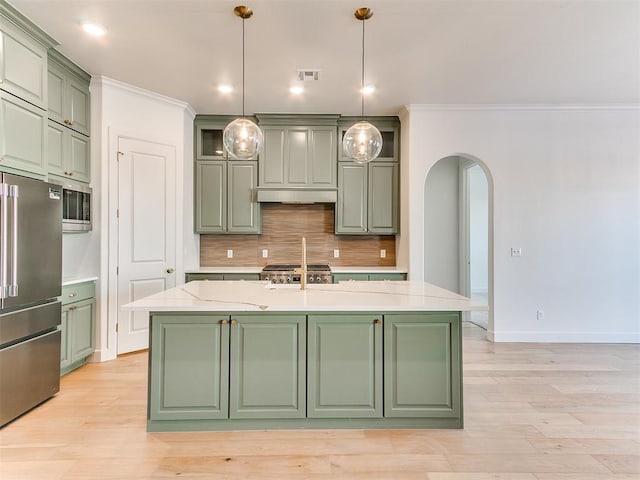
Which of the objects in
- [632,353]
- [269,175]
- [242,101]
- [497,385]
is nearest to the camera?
[497,385]

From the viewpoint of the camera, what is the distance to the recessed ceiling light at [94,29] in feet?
8.89

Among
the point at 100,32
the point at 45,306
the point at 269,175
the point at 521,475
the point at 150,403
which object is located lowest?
the point at 521,475

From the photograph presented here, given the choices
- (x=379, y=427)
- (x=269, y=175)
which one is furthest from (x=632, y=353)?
(x=269, y=175)

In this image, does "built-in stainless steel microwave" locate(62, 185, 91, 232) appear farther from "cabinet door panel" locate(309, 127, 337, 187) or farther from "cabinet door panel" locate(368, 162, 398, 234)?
"cabinet door panel" locate(368, 162, 398, 234)

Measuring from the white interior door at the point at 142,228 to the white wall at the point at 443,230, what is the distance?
362 cm

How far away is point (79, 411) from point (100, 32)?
2917mm

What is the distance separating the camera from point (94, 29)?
276 centimetres

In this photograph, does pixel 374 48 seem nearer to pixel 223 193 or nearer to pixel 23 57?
pixel 223 193

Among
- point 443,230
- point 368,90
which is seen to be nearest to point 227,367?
point 368,90

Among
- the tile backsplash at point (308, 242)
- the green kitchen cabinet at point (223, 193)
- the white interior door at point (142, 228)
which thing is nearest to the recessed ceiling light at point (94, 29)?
the white interior door at point (142, 228)

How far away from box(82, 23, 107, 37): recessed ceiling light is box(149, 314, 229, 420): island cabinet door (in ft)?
7.58

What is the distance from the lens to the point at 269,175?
4.60 m

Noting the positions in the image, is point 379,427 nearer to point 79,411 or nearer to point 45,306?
point 79,411

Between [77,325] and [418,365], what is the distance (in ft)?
10.0
